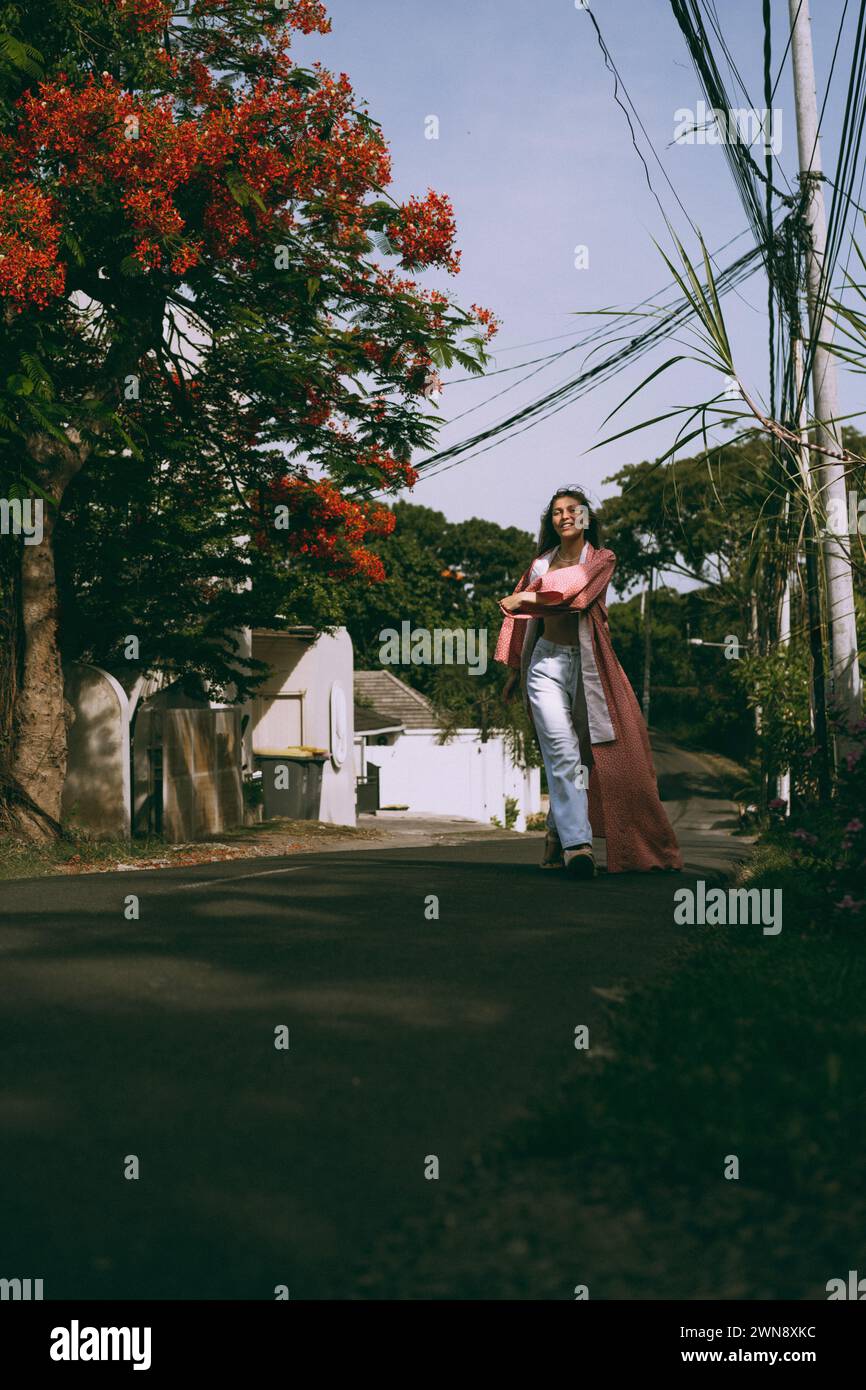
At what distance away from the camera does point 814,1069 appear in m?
3.37

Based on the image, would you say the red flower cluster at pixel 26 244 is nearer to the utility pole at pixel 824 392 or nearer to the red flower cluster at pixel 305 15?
the red flower cluster at pixel 305 15

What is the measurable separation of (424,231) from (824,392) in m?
3.78

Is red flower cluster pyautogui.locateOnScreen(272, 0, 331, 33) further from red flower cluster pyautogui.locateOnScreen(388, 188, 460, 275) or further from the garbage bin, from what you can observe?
the garbage bin

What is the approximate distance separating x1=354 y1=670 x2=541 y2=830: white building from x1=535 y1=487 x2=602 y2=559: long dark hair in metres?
29.7

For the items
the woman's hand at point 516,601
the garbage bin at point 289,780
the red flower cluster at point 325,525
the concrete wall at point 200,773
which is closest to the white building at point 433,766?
the garbage bin at point 289,780

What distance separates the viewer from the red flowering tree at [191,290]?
11.0 meters

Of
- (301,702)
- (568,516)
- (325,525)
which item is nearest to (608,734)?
(568,516)

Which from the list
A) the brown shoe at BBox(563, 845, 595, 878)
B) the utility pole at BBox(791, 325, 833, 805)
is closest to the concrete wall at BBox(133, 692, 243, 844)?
the utility pole at BBox(791, 325, 833, 805)

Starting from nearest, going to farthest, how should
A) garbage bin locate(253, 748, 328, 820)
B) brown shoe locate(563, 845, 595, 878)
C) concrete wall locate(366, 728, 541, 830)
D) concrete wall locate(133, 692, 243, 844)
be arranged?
brown shoe locate(563, 845, 595, 878) → concrete wall locate(133, 692, 243, 844) → garbage bin locate(253, 748, 328, 820) → concrete wall locate(366, 728, 541, 830)

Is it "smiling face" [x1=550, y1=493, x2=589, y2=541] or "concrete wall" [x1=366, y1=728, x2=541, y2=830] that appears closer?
"smiling face" [x1=550, y1=493, x2=589, y2=541]

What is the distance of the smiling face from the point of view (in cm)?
809

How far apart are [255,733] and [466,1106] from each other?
73.7ft
